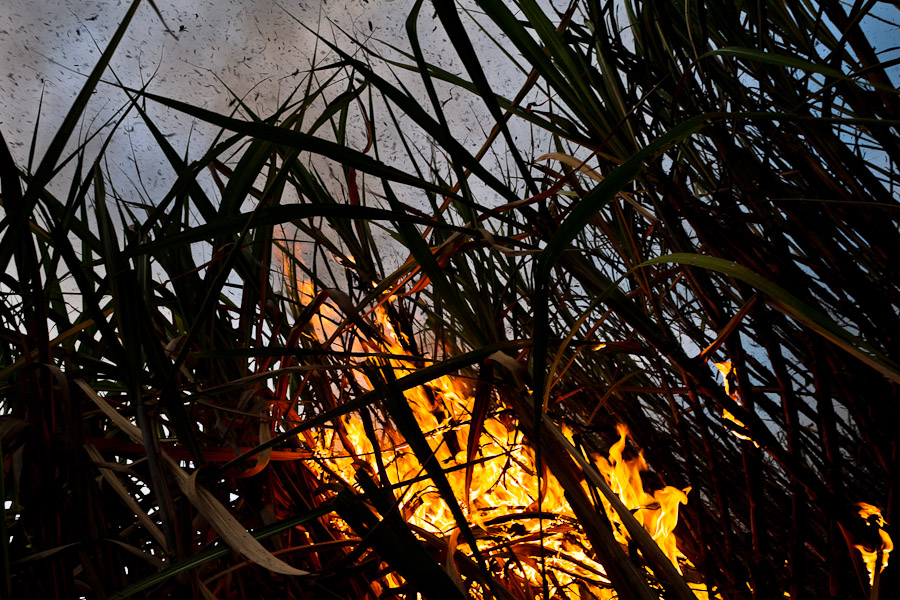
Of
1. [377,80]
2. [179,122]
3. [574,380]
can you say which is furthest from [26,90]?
[377,80]

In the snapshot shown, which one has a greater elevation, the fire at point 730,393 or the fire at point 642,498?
the fire at point 730,393

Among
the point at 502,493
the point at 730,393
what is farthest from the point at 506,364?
the point at 502,493

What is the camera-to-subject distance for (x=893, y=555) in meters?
0.24

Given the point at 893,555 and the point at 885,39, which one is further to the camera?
the point at 885,39

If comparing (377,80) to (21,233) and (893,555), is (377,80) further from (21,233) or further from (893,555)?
(893,555)

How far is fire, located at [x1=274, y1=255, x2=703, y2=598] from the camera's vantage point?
35 cm

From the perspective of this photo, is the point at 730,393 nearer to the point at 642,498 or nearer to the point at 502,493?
the point at 642,498

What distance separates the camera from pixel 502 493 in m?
0.48

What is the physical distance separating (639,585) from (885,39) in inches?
70.4

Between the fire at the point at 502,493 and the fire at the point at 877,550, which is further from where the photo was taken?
the fire at the point at 502,493

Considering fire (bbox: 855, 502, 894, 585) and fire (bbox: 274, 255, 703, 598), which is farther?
fire (bbox: 274, 255, 703, 598)

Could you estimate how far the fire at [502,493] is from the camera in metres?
0.35

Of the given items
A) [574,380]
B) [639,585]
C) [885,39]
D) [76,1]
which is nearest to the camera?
[639,585]

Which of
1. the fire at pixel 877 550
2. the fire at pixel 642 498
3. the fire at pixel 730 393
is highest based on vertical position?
the fire at pixel 730 393
